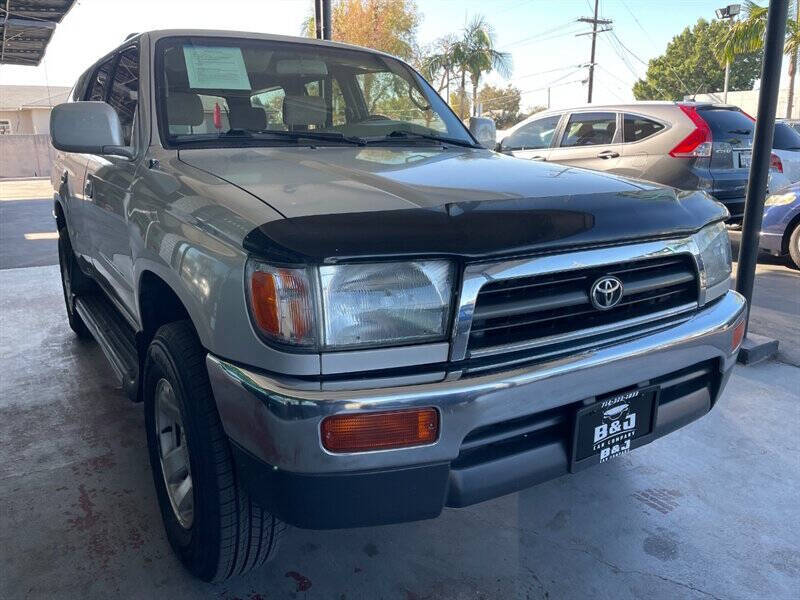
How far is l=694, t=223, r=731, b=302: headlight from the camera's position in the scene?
2.12 m

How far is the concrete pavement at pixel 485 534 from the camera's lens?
2133 millimetres

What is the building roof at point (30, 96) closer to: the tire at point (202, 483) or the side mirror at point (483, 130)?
the side mirror at point (483, 130)

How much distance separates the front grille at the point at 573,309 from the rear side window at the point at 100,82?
2.83 m

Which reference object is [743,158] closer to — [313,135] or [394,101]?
[394,101]

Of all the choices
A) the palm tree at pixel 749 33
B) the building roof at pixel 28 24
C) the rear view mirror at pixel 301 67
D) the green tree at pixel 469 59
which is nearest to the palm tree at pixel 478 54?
the green tree at pixel 469 59

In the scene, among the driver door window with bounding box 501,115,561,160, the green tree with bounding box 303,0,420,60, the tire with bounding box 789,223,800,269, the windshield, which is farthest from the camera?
the green tree with bounding box 303,0,420,60

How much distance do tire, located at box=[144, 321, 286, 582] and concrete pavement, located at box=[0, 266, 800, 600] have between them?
0.61 feet

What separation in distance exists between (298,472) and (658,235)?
123 cm

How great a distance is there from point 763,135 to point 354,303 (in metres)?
3.34

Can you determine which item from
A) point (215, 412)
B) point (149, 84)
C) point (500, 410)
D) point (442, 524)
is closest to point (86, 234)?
point (149, 84)

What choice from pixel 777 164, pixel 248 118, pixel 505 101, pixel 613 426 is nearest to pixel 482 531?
pixel 613 426

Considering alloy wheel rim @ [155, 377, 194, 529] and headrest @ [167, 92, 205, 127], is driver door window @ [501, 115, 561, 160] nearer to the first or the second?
headrest @ [167, 92, 205, 127]

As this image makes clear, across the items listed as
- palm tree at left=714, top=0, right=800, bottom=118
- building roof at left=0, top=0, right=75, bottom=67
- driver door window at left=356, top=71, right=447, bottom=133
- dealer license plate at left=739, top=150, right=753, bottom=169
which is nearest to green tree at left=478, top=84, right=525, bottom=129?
palm tree at left=714, top=0, right=800, bottom=118

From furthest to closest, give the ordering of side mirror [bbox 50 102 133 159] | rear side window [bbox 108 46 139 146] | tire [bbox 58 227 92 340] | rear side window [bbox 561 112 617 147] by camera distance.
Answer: rear side window [bbox 561 112 617 147] < tire [bbox 58 227 92 340] < rear side window [bbox 108 46 139 146] < side mirror [bbox 50 102 133 159]
